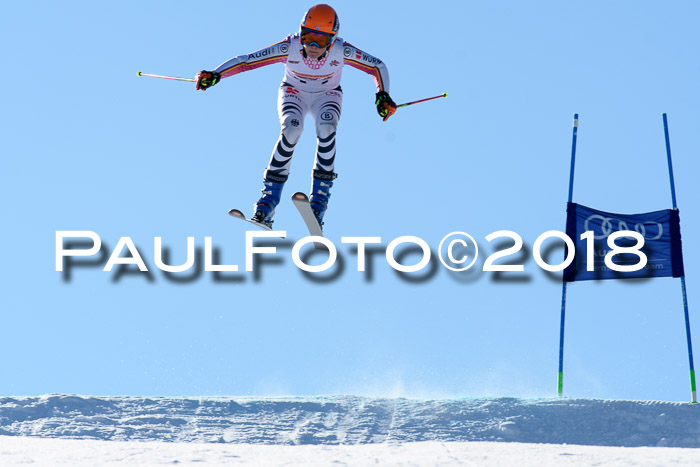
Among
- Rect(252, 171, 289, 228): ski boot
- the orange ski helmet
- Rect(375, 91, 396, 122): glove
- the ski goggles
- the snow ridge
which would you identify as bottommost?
the snow ridge

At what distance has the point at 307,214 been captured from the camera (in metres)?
13.6

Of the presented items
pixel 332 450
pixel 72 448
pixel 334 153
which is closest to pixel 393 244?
pixel 334 153

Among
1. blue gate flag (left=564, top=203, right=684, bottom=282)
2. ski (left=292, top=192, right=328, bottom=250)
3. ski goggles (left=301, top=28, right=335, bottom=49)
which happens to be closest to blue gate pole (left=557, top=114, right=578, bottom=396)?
blue gate flag (left=564, top=203, right=684, bottom=282)

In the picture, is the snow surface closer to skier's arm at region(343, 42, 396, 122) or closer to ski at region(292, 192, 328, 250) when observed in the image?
ski at region(292, 192, 328, 250)

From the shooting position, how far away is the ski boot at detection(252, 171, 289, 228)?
13.7 m

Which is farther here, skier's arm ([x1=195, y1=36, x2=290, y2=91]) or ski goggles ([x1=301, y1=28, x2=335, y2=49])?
skier's arm ([x1=195, y1=36, x2=290, y2=91])

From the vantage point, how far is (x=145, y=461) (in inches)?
392

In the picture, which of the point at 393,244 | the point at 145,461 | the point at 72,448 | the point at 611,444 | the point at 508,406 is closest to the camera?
the point at 145,461

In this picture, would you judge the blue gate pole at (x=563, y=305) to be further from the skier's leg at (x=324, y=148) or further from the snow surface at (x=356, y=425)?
the skier's leg at (x=324, y=148)

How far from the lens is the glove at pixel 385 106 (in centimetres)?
1333

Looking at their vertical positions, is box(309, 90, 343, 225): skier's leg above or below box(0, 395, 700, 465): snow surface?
above

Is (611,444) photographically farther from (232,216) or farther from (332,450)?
(232,216)

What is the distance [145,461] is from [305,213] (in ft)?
14.6

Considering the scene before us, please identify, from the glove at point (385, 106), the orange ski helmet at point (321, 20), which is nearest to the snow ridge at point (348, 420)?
the glove at point (385, 106)
